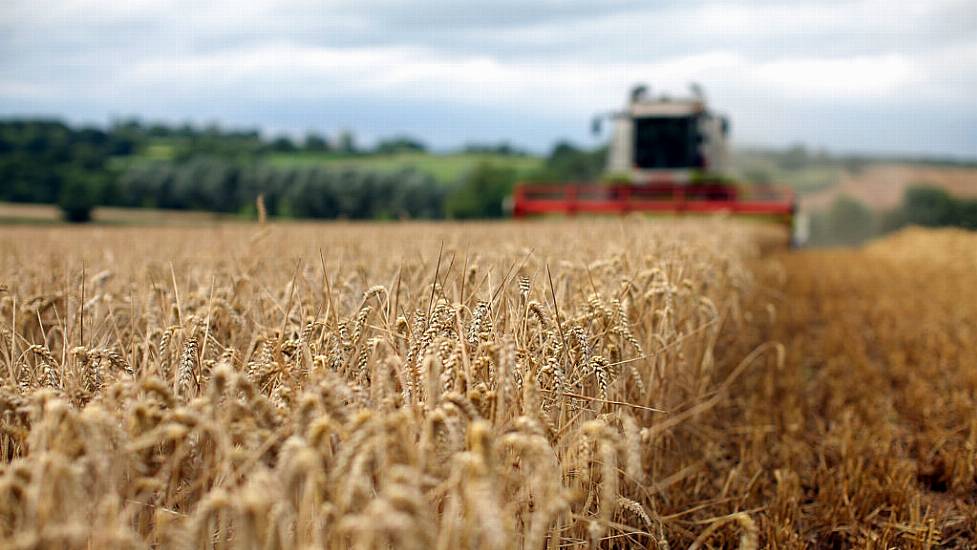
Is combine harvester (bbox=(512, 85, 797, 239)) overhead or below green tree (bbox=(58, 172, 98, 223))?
overhead

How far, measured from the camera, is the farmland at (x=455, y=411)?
1.37 m

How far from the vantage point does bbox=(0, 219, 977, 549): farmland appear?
1.37 metres

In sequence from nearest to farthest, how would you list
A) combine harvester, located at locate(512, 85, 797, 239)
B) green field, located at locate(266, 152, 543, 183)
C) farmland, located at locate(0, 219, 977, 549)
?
farmland, located at locate(0, 219, 977, 549), combine harvester, located at locate(512, 85, 797, 239), green field, located at locate(266, 152, 543, 183)

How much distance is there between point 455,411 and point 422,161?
69.5m

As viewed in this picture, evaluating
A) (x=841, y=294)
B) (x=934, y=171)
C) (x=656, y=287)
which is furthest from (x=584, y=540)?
(x=934, y=171)

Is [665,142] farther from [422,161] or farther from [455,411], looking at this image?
[422,161]

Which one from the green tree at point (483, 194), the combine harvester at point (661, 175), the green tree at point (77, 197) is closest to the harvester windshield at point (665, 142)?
the combine harvester at point (661, 175)

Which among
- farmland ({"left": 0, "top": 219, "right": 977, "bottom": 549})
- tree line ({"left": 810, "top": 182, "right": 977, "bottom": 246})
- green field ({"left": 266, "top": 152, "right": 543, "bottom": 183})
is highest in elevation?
green field ({"left": 266, "top": 152, "right": 543, "bottom": 183})

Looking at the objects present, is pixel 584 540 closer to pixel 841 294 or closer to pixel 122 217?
pixel 841 294

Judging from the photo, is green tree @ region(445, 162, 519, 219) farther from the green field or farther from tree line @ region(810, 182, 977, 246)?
tree line @ region(810, 182, 977, 246)

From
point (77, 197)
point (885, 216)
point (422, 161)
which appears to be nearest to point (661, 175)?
point (885, 216)

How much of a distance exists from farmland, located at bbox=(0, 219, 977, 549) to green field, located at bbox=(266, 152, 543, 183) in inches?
2148

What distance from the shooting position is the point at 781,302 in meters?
9.32

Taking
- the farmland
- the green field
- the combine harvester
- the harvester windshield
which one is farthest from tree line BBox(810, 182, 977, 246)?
the farmland
